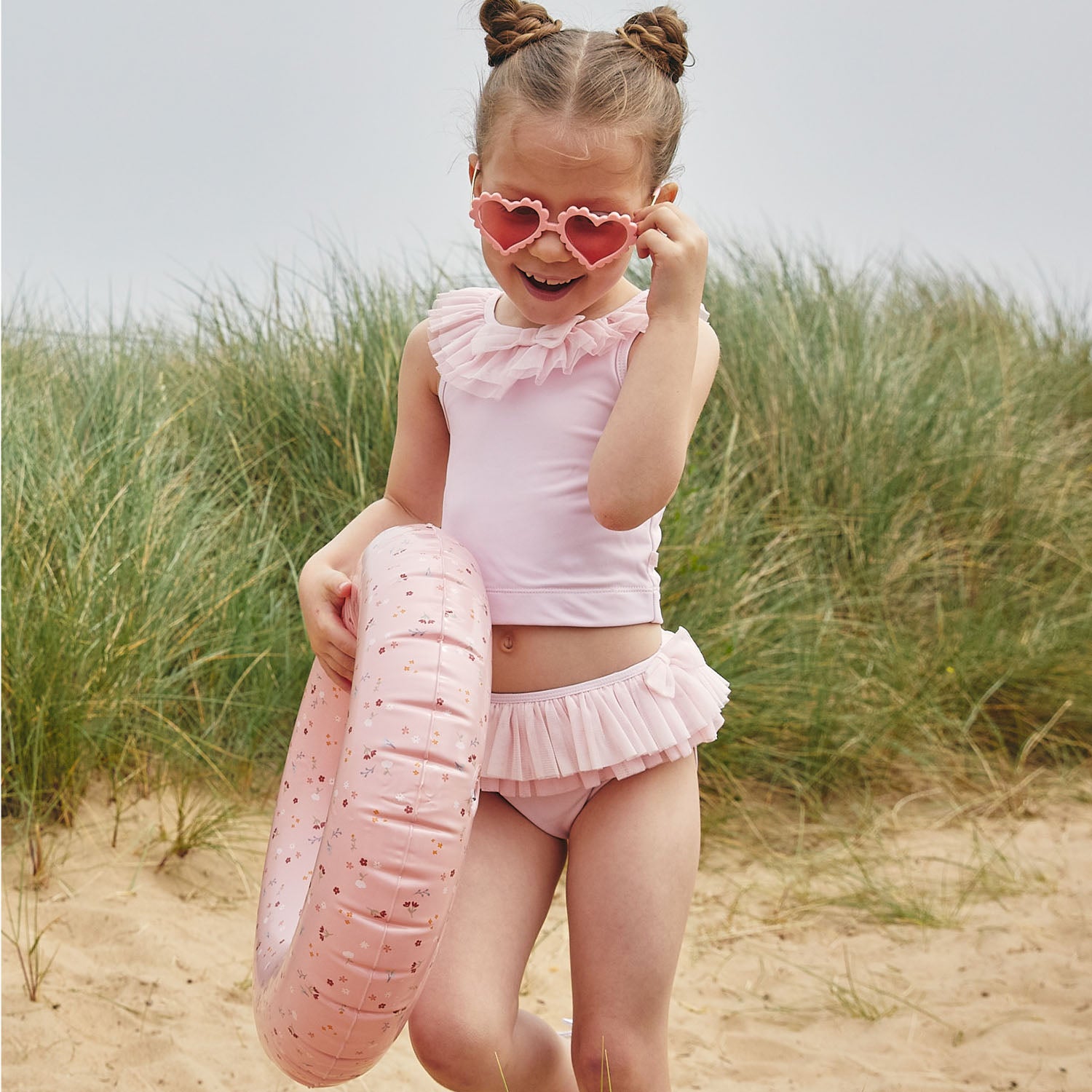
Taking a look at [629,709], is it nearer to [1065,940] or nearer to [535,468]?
[535,468]

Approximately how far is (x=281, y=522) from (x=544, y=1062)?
10.9 feet

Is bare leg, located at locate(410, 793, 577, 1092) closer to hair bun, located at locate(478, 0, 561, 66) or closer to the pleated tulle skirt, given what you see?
the pleated tulle skirt

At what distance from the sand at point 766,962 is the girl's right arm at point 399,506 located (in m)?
1.47

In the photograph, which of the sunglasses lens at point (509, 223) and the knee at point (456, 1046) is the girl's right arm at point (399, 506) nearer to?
the sunglasses lens at point (509, 223)

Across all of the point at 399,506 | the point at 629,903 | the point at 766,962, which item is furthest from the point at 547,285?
the point at 766,962

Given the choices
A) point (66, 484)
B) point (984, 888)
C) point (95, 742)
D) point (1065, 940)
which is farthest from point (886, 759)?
point (66, 484)

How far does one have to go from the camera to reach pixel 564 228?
6.26ft

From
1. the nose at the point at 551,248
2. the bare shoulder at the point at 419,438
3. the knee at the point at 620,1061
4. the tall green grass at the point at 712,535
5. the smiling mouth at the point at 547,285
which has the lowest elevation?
the tall green grass at the point at 712,535

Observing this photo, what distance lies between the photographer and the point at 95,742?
389cm

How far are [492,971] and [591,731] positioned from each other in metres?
0.42

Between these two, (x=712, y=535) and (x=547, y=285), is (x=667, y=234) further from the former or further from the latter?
(x=712, y=535)

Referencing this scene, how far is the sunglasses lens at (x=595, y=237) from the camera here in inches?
75.5

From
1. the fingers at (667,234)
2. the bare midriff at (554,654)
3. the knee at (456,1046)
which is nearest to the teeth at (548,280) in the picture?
the fingers at (667,234)

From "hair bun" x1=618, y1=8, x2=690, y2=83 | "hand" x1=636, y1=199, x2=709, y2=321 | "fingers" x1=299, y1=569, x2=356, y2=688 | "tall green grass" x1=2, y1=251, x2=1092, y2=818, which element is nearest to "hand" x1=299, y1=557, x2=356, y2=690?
"fingers" x1=299, y1=569, x2=356, y2=688
